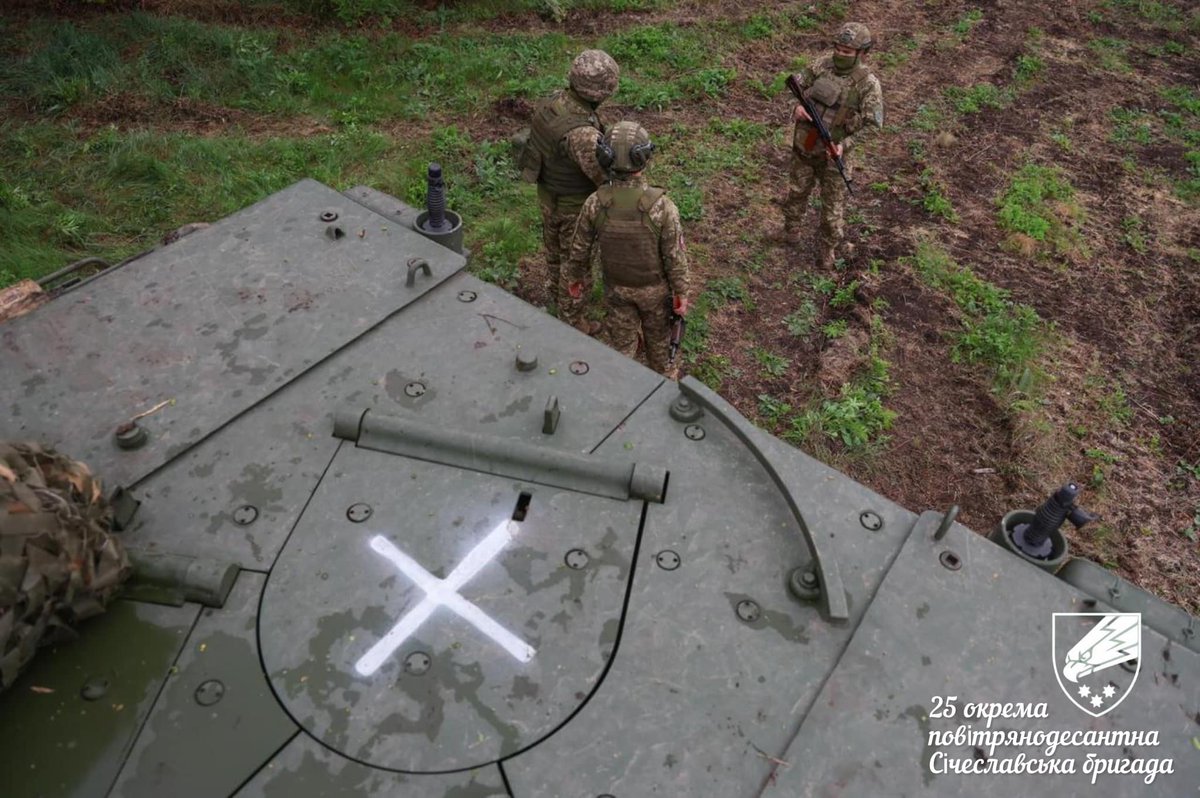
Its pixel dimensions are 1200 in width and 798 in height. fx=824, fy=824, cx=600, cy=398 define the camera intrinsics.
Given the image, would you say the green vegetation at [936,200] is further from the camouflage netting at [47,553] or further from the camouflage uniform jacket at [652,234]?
the camouflage netting at [47,553]

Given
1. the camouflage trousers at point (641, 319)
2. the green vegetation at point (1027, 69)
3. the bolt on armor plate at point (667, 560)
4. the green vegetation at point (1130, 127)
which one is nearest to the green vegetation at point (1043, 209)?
the green vegetation at point (1130, 127)

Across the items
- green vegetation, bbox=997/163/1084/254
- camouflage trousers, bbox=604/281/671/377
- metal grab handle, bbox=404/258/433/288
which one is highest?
metal grab handle, bbox=404/258/433/288

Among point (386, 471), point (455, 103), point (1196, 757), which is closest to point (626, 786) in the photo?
point (386, 471)

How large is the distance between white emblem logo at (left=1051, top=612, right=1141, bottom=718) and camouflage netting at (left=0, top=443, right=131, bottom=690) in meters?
2.62

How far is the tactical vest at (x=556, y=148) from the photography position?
16.6 ft

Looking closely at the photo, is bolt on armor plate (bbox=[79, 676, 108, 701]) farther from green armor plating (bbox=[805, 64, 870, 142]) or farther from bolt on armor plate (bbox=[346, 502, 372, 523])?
green armor plating (bbox=[805, 64, 870, 142])

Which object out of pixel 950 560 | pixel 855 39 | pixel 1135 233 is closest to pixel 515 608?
pixel 950 560

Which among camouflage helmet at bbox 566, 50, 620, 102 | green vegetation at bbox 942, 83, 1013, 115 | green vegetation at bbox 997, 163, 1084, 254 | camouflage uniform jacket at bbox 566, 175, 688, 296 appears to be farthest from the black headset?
green vegetation at bbox 942, 83, 1013, 115

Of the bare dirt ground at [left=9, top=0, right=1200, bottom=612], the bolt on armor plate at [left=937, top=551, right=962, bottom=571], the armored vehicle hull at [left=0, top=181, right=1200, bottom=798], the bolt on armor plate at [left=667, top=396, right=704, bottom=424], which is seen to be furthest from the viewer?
the bare dirt ground at [left=9, top=0, right=1200, bottom=612]

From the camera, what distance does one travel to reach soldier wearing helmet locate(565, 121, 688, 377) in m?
4.21

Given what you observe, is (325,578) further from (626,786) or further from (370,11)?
(370,11)

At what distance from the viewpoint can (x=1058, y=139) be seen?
866cm

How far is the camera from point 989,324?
20.4ft

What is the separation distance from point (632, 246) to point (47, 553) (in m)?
3.10
